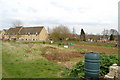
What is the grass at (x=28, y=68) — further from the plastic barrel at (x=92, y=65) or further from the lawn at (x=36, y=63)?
the plastic barrel at (x=92, y=65)

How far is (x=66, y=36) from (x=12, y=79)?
39.2m

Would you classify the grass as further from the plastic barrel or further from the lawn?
the plastic barrel

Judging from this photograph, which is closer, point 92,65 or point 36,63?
point 92,65

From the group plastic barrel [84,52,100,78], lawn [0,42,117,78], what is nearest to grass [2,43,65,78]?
lawn [0,42,117,78]

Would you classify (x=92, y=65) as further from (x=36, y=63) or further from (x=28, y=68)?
(x=36, y=63)

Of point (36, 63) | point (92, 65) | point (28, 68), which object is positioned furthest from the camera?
point (36, 63)

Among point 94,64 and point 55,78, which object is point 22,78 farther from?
point 94,64

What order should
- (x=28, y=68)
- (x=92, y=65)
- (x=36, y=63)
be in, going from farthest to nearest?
(x=36, y=63)
(x=28, y=68)
(x=92, y=65)

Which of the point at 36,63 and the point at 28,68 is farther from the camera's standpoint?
the point at 36,63

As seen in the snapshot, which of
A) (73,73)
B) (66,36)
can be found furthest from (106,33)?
(73,73)

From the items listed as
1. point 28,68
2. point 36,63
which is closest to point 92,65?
point 28,68

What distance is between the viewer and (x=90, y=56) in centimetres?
433

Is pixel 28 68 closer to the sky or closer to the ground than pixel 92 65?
closer to the ground

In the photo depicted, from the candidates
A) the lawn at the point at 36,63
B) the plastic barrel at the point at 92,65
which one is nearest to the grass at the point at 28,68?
the lawn at the point at 36,63
